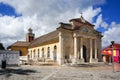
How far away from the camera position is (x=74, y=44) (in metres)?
34.0

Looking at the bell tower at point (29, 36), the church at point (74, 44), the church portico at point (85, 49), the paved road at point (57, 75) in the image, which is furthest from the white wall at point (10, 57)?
the bell tower at point (29, 36)

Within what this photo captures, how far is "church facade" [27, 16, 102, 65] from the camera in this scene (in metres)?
33.0

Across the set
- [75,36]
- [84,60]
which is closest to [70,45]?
[75,36]

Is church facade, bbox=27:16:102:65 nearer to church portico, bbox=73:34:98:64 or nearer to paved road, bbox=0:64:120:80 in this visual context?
church portico, bbox=73:34:98:64

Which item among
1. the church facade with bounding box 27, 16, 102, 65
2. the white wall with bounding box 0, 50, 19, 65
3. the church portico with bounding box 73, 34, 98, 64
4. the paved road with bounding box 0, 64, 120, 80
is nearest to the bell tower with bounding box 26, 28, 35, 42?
the church facade with bounding box 27, 16, 102, 65

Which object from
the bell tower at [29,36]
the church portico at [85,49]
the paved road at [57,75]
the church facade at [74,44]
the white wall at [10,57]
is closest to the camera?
the paved road at [57,75]

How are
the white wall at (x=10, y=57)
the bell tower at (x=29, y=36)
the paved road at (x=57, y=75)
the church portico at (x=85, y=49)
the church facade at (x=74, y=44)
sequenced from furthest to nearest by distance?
the bell tower at (x=29, y=36)
the church portico at (x=85, y=49)
the church facade at (x=74, y=44)
the white wall at (x=10, y=57)
the paved road at (x=57, y=75)

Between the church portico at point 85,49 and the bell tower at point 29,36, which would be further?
the bell tower at point 29,36

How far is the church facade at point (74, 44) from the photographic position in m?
33.0

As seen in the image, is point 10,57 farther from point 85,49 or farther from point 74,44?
point 85,49

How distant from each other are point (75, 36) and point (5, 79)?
21.3 meters

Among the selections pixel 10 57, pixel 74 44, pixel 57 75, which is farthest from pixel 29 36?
pixel 57 75

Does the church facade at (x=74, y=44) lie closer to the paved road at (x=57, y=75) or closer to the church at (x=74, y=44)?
the church at (x=74, y=44)

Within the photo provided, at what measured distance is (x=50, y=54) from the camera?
3703 centimetres
